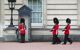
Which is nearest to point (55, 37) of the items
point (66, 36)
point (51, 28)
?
point (66, 36)

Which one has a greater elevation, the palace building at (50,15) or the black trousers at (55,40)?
the palace building at (50,15)

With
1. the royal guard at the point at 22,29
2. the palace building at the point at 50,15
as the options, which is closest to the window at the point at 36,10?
the palace building at the point at 50,15

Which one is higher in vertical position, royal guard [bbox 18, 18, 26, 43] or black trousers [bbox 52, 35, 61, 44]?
royal guard [bbox 18, 18, 26, 43]

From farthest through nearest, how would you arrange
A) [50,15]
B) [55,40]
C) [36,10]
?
[36,10]
[50,15]
[55,40]

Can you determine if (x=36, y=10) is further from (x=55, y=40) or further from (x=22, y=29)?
(x=55, y=40)

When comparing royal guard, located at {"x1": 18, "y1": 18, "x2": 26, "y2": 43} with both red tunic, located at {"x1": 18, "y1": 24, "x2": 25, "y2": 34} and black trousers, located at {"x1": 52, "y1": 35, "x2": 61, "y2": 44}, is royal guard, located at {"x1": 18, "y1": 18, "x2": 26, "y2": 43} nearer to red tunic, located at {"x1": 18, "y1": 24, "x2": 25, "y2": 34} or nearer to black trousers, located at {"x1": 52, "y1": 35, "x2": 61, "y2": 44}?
red tunic, located at {"x1": 18, "y1": 24, "x2": 25, "y2": 34}

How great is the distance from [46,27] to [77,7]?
241 cm

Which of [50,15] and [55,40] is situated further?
[50,15]

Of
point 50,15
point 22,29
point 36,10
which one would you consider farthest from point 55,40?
point 36,10

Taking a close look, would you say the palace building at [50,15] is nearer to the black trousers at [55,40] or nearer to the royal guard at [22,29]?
the royal guard at [22,29]

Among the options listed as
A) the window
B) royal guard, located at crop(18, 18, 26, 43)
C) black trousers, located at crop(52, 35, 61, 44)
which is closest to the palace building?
the window

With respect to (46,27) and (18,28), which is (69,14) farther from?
(18,28)

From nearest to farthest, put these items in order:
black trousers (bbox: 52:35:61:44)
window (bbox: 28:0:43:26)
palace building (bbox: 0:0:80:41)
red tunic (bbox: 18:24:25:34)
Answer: black trousers (bbox: 52:35:61:44) → red tunic (bbox: 18:24:25:34) → palace building (bbox: 0:0:80:41) → window (bbox: 28:0:43:26)

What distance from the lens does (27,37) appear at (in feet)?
87.8
